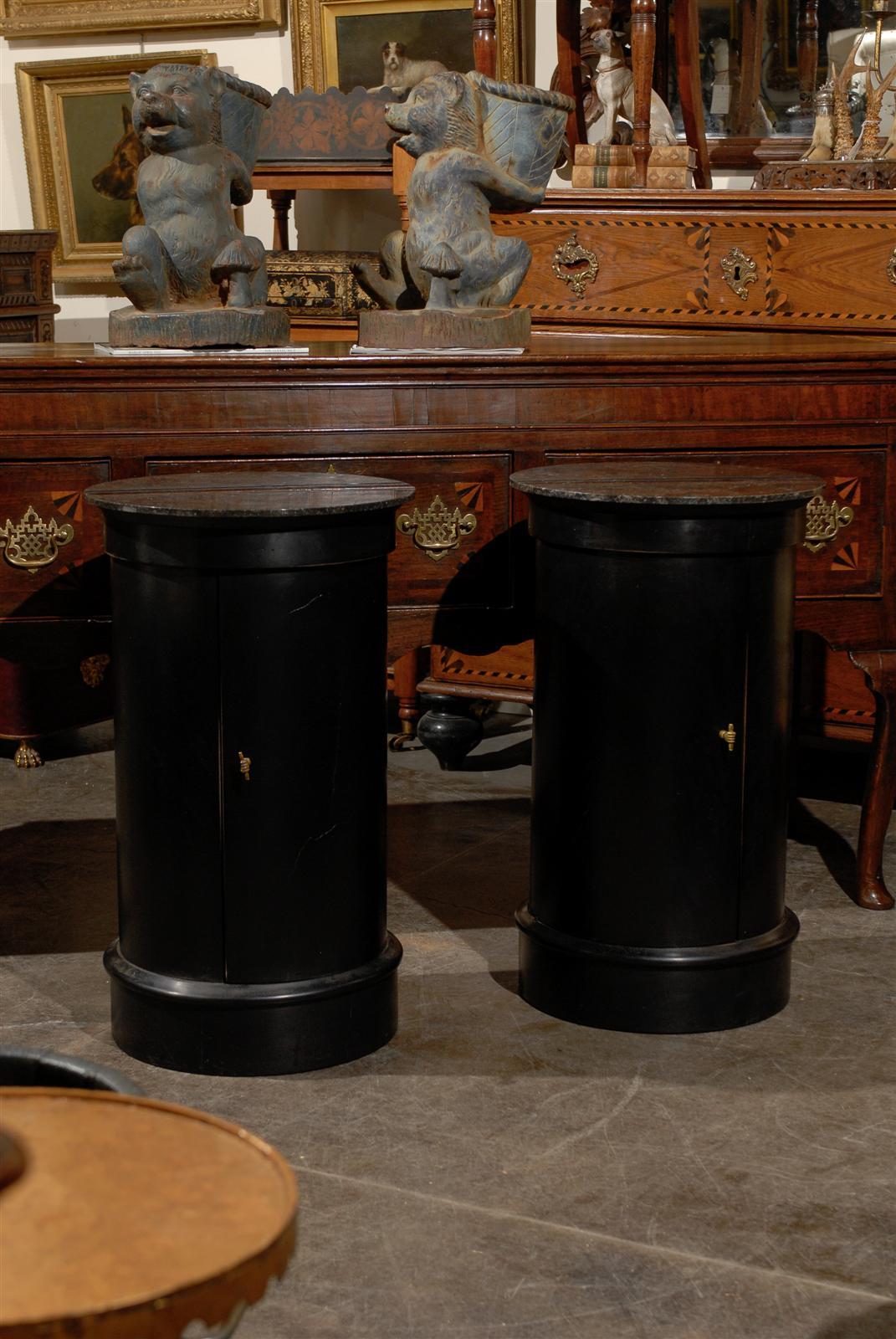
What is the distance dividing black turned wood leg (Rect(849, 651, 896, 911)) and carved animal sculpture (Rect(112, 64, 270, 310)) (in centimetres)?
144

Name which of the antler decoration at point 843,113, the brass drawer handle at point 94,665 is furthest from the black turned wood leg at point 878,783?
the antler decoration at point 843,113

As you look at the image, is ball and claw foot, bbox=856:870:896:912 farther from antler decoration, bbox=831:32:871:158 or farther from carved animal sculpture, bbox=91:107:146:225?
carved animal sculpture, bbox=91:107:146:225

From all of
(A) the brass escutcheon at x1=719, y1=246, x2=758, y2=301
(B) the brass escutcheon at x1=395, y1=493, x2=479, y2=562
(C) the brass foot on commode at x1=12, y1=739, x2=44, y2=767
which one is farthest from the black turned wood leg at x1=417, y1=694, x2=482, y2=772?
(B) the brass escutcheon at x1=395, y1=493, x2=479, y2=562

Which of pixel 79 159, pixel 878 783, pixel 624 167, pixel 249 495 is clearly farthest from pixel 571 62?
pixel 249 495

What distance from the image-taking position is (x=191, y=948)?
9.00ft

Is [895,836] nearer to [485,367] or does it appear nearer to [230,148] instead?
[485,367]

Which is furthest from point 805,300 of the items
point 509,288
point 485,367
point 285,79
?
point 285,79

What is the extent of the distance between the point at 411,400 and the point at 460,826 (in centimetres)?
142

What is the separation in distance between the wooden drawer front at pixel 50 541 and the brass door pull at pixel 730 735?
3.75ft

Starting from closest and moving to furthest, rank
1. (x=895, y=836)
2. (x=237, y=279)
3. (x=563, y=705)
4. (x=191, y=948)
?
(x=191, y=948) → (x=563, y=705) → (x=237, y=279) → (x=895, y=836)

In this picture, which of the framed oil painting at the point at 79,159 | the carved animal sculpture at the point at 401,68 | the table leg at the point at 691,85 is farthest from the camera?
the framed oil painting at the point at 79,159

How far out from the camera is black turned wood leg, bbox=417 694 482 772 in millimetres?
4680

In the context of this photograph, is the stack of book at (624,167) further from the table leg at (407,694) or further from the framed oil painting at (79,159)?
the framed oil painting at (79,159)

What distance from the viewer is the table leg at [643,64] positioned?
4.66m
